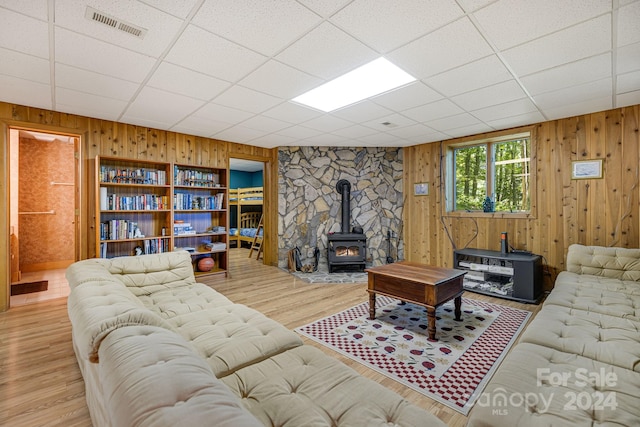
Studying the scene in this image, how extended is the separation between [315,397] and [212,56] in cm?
257

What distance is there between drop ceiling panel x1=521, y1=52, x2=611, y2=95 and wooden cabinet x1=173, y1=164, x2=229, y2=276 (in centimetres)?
463

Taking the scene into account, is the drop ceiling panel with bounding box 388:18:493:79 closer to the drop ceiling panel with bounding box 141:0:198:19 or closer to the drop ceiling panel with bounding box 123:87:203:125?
the drop ceiling panel with bounding box 141:0:198:19

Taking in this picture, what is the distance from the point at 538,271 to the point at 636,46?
110 inches

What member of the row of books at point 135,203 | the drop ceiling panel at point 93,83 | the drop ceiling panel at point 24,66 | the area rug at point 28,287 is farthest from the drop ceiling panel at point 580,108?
the area rug at point 28,287

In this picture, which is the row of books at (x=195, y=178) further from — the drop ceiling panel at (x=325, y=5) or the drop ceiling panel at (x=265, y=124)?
the drop ceiling panel at (x=325, y=5)

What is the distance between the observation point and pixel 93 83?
293 centimetres

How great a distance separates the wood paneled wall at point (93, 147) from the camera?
3.54 m

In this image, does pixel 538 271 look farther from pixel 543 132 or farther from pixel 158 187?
pixel 158 187

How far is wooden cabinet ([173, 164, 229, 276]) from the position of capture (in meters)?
4.95

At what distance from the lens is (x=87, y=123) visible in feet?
13.4

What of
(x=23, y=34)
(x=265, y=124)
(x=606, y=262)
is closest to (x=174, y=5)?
(x=23, y=34)

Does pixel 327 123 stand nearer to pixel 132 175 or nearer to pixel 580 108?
pixel 132 175

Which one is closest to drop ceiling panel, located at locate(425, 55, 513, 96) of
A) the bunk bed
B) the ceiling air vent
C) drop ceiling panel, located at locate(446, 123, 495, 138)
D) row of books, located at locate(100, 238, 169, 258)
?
drop ceiling panel, located at locate(446, 123, 495, 138)

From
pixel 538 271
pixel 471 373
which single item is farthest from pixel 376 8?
pixel 538 271
